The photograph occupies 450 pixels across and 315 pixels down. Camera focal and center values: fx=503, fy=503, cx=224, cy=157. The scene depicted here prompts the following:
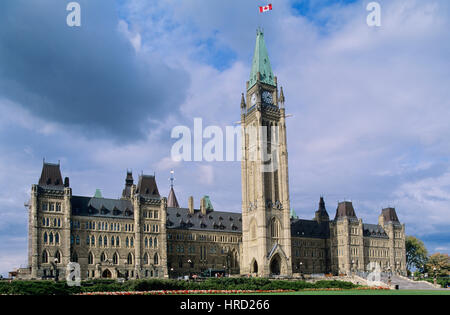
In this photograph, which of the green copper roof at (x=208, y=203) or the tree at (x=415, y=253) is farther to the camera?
the tree at (x=415, y=253)

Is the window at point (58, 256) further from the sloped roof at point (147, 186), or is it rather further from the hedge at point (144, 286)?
the hedge at point (144, 286)

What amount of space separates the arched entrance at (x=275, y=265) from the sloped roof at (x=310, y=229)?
20493mm

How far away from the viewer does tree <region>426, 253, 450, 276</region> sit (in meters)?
128

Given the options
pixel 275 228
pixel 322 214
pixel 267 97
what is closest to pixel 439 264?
pixel 322 214

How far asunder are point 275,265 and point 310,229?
27573 millimetres

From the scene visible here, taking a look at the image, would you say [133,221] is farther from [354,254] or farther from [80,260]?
[354,254]

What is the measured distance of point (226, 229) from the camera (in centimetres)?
11956

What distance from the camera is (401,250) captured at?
13812 cm

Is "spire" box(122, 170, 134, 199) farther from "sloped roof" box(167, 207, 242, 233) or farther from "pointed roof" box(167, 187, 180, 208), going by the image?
"pointed roof" box(167, 187, 180, 208)

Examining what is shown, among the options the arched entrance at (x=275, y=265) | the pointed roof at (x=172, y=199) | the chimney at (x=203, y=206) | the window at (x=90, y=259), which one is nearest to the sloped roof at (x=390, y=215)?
Result: the arched entrance at (x=275, y=265)

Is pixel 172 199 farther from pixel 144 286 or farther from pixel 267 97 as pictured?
pixel 144 286

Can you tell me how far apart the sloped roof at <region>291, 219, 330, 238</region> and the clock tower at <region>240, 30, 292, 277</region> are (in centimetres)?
1960

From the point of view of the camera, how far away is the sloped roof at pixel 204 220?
4446 inches
